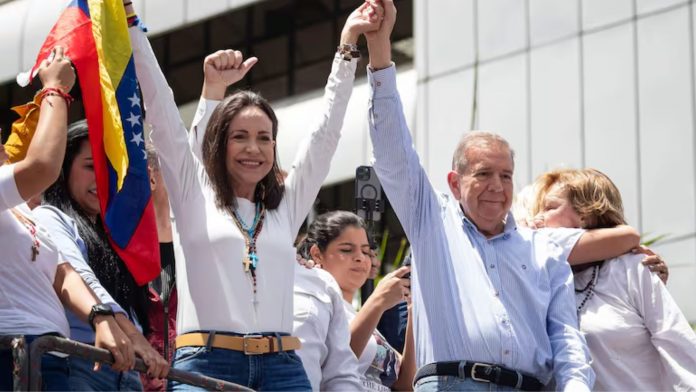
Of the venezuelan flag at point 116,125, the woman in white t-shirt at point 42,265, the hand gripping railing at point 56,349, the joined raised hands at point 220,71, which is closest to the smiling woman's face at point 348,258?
the joined raised hands at point 220,71

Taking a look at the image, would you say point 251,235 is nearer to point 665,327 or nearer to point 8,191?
point 8,191

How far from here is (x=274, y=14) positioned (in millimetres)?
23688

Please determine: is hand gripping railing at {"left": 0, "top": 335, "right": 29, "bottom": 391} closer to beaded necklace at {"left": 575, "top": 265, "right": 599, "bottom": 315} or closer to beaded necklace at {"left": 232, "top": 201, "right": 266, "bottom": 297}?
beaded necklace at {"left": 232, "top": 201, "right": 266, "bottom": 297}

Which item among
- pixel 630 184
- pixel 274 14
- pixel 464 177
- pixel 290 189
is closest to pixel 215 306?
pixel 290 189

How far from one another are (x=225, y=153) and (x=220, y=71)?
622 millimetres

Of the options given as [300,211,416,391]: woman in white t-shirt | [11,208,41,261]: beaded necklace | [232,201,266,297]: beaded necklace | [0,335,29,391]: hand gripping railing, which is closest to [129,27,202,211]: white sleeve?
[232,201,266,297]: beaded necklace

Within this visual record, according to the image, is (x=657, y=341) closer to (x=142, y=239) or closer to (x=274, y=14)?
(x=142, y=239)

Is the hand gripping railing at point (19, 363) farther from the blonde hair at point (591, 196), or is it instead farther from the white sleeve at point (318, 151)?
the blonde hair at point (591, 196)

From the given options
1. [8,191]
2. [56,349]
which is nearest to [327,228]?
[8,191]

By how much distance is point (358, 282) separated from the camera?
7.25 metres

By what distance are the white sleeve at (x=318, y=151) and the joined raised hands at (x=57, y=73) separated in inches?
45.6

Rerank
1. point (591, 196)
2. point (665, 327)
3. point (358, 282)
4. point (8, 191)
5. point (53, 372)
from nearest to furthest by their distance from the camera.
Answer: point (8, 191), point (53, 372), point (665, 327), point (591, 196), point (358, 282)

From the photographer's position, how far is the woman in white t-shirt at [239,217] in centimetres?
539

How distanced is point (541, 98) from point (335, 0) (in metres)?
6.35
